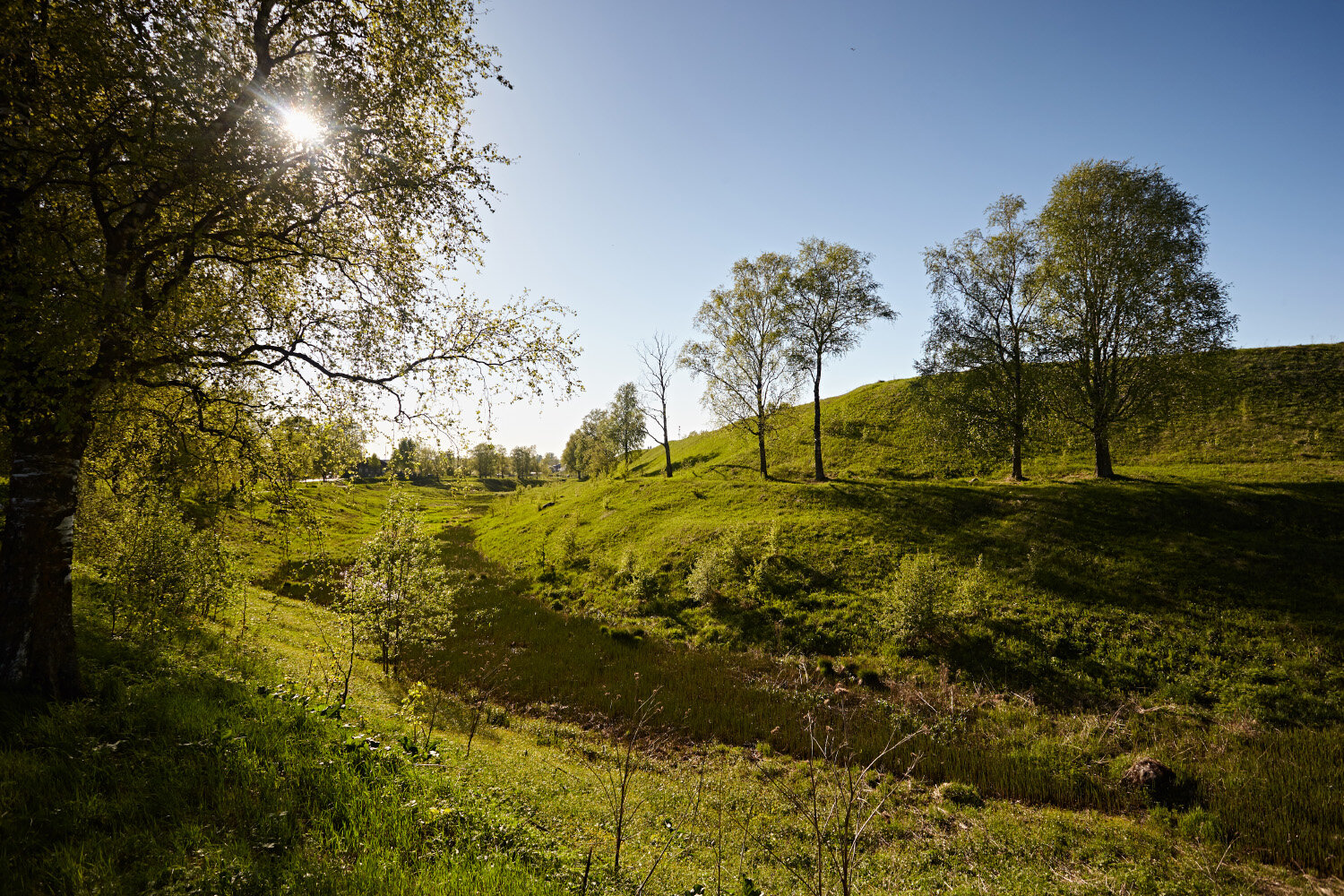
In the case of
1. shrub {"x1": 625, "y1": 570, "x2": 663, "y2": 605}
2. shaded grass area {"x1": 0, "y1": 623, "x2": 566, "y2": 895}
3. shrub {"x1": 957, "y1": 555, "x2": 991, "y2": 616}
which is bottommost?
shrub {"x1": 625, "y1": 570, "x2": 663, "y2": 605}

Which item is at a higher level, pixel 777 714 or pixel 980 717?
pixel 980 717

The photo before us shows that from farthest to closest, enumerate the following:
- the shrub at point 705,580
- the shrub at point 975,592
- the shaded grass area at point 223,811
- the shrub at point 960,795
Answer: the shrub at point 705,580 → the shrub at point 975,592 → the shrub at point 960,795 → the shaded grass area at point 223,811

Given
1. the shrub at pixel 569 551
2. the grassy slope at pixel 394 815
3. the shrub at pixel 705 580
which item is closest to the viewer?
the grassy slope at pixel 394 815

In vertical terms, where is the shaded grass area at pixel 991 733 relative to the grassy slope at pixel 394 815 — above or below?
below

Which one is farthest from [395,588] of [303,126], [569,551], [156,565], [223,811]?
[569,551]

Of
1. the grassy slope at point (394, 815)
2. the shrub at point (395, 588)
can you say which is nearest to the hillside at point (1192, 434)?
the grassy slope at point (394, 815)

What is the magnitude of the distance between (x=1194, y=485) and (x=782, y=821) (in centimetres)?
3001

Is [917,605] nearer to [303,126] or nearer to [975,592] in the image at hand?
[975,592]

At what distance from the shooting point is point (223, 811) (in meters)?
5.56

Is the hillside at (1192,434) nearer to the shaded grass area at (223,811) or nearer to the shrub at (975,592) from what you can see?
the shrub at (975,592)

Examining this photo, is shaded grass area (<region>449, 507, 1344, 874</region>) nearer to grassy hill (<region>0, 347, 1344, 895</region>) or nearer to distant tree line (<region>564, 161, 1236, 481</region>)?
grassy hill (<region>0, 347, 1344, 895</region>)

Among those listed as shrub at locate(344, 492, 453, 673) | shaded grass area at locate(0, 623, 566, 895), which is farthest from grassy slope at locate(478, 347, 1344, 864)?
shaded grass area at locate(0, 623, 566, 895)

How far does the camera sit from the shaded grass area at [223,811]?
468 centimetres

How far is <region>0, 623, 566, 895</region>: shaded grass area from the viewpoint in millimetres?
4676
